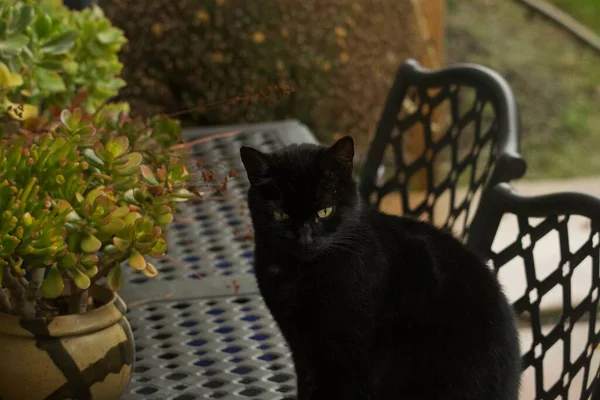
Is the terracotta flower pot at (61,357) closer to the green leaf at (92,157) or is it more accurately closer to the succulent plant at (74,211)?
the succulent plant at (74,211)

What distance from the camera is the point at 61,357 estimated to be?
116cm

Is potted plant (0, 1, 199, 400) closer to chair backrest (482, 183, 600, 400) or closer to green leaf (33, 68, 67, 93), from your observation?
green leaf (33, 68, 67, 93)

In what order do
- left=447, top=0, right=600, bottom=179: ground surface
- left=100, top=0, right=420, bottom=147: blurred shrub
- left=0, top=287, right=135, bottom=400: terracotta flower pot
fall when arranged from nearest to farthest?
left=0, top=287, right=135, bottom=400: terracotta flower pot < left=100, top=0, right=420, bottom=147: blurred shrub < left=447, top=0, right=600, bottom=179: ground surface

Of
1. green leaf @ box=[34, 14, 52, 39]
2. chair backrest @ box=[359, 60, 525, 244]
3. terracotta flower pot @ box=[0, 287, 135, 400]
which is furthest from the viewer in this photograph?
chair backrest @ box=[359, 60, 525, 244]

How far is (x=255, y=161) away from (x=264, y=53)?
284 centimetres

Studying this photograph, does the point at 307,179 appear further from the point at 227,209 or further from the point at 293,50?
the point at 293,50

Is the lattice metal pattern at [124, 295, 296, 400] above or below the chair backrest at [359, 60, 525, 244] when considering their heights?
below

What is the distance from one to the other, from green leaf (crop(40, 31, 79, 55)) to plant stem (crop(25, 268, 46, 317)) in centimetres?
44

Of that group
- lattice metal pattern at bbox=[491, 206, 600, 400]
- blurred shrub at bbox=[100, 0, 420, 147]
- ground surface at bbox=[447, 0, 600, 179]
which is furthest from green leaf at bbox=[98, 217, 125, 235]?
ground surface at bbox=[447, 0, 600, 179]

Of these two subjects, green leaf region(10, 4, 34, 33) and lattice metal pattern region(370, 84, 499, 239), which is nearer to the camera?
green leaf region(10, 4, 34, 33)

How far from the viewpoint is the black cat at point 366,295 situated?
1.23 m

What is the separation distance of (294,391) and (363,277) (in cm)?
19

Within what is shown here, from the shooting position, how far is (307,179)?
1.31m

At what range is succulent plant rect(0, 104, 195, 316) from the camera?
3.45 ft
